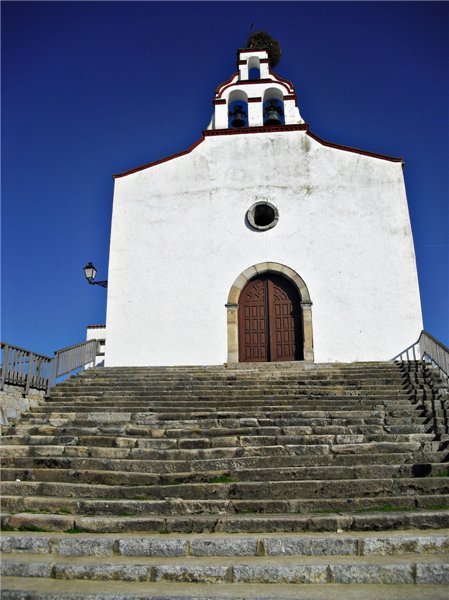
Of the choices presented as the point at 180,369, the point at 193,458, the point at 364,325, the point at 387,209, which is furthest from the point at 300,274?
the point at 193,458

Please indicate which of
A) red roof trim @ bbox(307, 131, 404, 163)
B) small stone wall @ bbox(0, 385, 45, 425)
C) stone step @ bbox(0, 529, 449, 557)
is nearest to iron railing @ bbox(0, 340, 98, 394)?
small stone wall @ bbox(0, 385, 45, 425)

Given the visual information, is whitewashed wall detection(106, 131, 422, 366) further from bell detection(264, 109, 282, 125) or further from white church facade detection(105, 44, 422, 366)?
bell detection(264, 109, 282, 125)

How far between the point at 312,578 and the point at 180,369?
6685 mm

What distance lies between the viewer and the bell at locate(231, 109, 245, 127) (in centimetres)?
1354

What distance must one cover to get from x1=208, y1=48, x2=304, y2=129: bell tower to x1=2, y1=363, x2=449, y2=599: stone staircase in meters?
7.71

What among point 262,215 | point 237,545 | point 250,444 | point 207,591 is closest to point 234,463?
point 250,444

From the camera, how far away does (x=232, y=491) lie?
5.31 m

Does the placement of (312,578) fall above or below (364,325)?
below

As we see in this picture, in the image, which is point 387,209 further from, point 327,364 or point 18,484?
point 18,484

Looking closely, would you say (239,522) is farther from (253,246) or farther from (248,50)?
(248,50)

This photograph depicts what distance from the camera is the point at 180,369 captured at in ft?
33.6

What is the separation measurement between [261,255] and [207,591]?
354 inches

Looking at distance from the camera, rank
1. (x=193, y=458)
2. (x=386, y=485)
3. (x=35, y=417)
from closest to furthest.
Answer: (x=386, y=485) < (x=193, y=458) < (x=35, y=417)

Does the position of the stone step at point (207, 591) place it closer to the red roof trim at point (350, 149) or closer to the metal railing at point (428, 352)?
the metal railing at point (428, 352)
